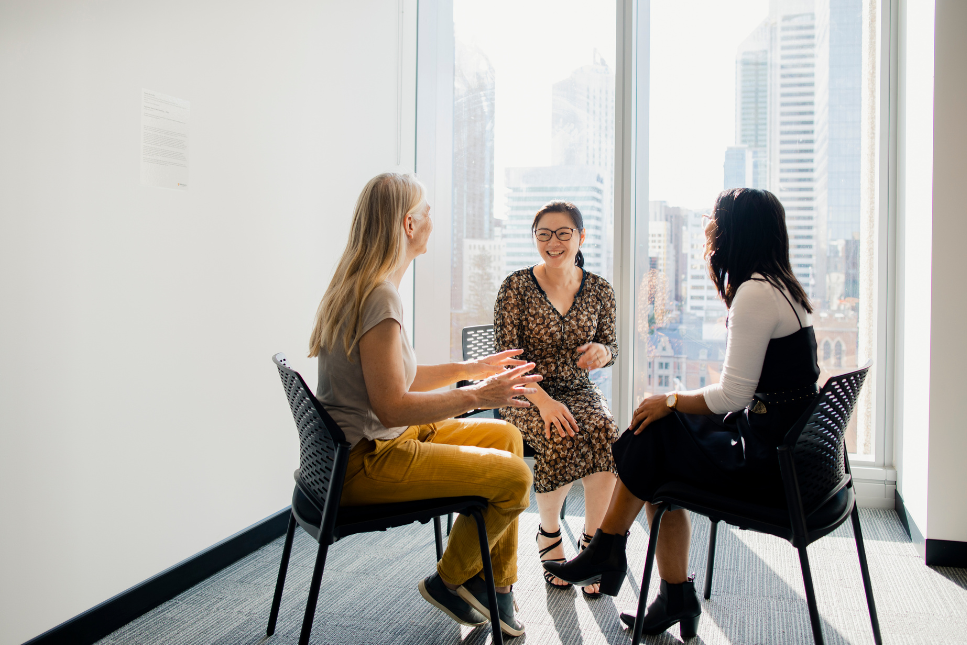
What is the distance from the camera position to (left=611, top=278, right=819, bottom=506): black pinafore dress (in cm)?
161

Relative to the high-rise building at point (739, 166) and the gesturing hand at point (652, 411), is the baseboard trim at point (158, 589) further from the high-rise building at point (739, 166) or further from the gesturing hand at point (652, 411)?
the high-rise building at point (739, 166)

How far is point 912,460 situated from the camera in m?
2.69

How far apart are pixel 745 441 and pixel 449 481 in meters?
0.78

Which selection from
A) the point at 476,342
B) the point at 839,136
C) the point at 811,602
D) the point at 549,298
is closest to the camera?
the point at 811,602

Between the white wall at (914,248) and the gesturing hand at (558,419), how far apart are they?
139cm

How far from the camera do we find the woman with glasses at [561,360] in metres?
2.30

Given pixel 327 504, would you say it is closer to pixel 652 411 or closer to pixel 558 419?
pixel 652 411

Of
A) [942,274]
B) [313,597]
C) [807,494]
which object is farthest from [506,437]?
[942,274]

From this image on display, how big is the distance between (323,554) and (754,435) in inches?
44.7

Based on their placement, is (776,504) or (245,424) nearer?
(776,504)

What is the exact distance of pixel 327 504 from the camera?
4.98ft

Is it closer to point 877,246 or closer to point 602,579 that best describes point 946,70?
point 877,246

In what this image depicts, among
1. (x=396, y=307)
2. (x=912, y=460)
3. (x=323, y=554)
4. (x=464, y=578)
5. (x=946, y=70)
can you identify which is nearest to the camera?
(x=323, y=554)

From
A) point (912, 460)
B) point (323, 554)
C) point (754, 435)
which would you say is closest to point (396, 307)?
point (323, 554)
